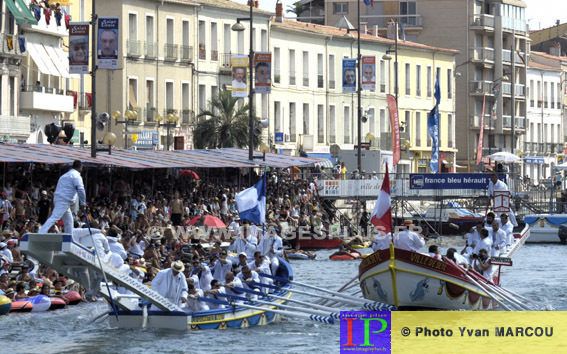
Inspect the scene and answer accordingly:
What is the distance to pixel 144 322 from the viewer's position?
30391mm

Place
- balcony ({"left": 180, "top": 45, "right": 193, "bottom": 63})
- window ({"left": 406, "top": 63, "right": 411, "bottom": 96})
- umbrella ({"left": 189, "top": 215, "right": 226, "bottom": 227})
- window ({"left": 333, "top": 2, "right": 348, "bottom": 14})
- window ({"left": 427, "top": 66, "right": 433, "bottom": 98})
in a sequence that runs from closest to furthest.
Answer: umbrella ({"left": 189, "top": 215, "right": 226, "bottom": 227})
balcony ({"left": 180, "top": 45, "right": 193, "bottom": 63})
window ({"left": 406, "top": 63, "right": 411, "bottom": 96})
window ({"left": 427, "top": 66, "right": 433, "bottom": 98})
window ({"left": 333, "top": 2, "right": 348, "bottom": 14})

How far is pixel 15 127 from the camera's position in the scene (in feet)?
192

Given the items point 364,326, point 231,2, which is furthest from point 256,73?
point 364,326

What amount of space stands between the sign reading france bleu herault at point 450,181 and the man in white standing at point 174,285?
3344cm

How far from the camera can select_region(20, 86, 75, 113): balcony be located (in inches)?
2445

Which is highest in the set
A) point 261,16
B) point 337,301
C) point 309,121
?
point 261,16

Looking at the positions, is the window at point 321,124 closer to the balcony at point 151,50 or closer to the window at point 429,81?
the window at point 429,81

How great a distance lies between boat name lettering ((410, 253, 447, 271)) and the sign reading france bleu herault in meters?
30.1

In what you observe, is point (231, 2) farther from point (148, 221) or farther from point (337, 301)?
point (337, 301)

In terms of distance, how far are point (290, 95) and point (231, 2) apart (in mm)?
7181

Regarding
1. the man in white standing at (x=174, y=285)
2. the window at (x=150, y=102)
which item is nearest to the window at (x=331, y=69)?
the window at (x=150, y=102)

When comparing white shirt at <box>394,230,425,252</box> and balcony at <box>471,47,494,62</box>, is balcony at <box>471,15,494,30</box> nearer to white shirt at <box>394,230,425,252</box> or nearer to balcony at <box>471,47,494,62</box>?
balcony at <box>471,47,494,62</box>

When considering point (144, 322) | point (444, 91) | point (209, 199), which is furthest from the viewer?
point (444, 91)

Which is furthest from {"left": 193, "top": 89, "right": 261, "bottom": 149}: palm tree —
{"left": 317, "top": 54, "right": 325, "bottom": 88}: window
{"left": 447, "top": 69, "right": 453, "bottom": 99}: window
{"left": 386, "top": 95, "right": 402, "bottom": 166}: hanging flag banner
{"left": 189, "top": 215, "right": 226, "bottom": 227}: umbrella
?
{"left": 447, "top": 69, "right": 453, "bottom": 99}: window
